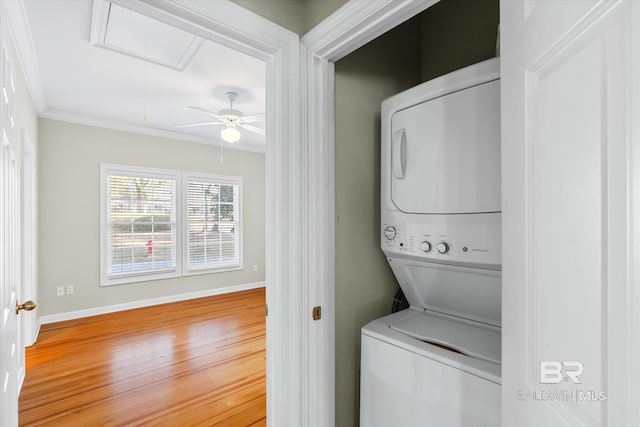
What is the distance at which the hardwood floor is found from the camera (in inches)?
82.0

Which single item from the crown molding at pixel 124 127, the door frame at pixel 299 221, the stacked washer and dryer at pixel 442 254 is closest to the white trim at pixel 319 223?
the door frame at pixel 299 221

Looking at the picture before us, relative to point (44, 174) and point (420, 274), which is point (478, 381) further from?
point (44, 174)

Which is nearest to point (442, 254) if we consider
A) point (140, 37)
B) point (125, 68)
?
point (140, 37)

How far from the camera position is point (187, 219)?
4965 mm

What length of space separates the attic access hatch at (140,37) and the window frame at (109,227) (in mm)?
2329

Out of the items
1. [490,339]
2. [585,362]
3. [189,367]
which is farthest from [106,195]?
[585,362]

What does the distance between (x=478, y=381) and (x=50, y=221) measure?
4650 mm

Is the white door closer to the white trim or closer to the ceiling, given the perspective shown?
the white trim

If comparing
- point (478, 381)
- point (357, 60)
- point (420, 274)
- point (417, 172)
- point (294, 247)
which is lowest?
point (478, 381)

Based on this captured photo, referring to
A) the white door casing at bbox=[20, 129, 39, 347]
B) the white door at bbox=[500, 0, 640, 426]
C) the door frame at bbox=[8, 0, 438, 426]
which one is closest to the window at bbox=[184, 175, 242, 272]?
the white door casing at bbox=[20, 129, 39, 347]

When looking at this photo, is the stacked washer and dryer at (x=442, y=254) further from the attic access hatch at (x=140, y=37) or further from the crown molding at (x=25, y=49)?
the crown molding at (x=25, y=49)

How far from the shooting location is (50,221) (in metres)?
3.81

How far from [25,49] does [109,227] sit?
97.5 inches

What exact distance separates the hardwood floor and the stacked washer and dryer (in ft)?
4.07
